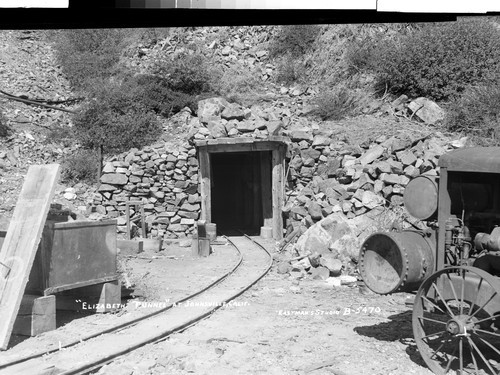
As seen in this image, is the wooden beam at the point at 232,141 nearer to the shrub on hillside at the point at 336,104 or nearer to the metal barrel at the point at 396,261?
the shrub on hillside at the point at 336,104

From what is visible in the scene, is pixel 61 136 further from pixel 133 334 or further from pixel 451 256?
pixel 451 256

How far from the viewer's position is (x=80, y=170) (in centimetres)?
1739

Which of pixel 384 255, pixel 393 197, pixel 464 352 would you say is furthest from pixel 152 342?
pixel 393 197

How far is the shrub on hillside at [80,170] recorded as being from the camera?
56.8ft

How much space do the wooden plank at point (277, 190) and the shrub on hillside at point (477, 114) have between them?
525 cm

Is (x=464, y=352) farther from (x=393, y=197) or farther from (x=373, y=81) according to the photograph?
(x=373, y=81)

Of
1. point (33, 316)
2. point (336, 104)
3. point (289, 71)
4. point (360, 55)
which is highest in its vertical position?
point (360, 55)

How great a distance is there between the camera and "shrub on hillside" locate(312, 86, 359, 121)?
713 inches

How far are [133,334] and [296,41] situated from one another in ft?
61.5

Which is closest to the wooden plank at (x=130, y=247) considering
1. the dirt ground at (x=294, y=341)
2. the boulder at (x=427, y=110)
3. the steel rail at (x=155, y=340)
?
the steel rail at (x=155, y=340)

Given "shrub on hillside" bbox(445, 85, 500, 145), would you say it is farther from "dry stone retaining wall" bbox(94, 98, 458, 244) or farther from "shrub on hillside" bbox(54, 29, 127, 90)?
"shrub on hillside" bbox(54, 29, 127, 90)

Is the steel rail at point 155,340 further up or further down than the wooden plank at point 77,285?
further down

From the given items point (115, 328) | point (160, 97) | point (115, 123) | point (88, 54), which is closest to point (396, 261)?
point (115, 328)

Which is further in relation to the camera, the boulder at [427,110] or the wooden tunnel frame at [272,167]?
the boulder at [427,110]
